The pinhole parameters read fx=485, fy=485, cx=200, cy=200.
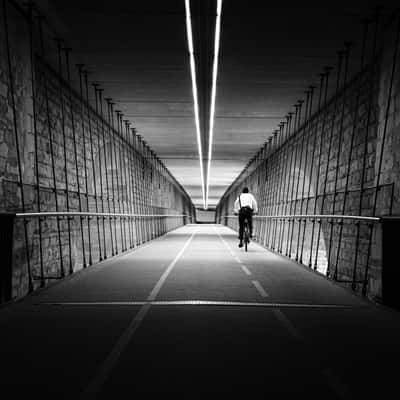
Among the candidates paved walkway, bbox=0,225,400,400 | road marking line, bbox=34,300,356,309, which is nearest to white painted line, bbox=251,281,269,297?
paved walkway, bbox=0,225,400,400

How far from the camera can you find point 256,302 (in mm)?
5668

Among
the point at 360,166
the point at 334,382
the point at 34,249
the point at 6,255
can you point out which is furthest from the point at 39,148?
the point at 334,382

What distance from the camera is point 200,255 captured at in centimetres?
1167

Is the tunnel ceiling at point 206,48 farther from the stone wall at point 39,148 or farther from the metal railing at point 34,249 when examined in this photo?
the metal railing at point 34,249

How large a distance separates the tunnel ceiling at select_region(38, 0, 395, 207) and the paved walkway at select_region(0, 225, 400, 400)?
13.2 feet

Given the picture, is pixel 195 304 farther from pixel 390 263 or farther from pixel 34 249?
pixel 34 249

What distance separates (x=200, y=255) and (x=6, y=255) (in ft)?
21.7

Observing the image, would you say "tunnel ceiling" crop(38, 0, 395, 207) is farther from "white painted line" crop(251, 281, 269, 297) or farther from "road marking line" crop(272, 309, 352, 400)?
"road marking line" crop(272, 309, 352, 400)

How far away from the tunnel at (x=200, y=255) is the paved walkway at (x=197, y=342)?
0.8 inches

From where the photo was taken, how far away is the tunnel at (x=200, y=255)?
3314mm

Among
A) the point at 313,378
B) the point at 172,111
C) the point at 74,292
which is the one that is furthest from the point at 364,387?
the point at 172,111

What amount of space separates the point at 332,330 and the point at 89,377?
7.56 feet

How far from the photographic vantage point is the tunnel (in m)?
3.31

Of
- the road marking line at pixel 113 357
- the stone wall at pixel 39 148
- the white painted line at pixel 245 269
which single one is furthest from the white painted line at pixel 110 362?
the white painted line at pixel 245 269
